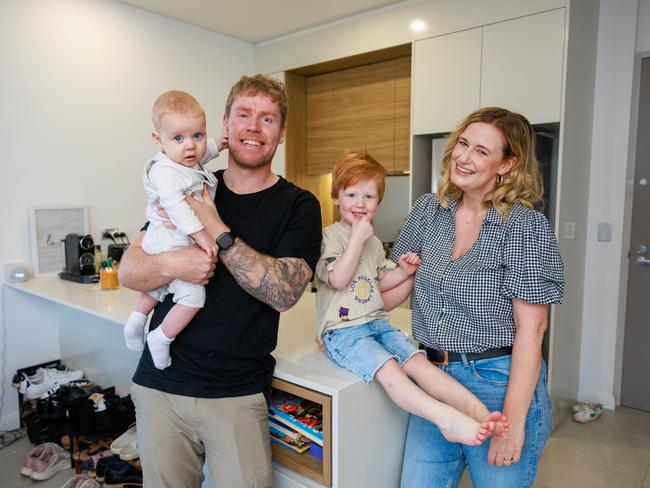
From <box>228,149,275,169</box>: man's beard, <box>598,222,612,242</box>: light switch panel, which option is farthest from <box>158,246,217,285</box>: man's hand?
<box>598,222,612,242</box>: light switch panel

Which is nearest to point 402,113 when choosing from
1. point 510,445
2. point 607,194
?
point 607,194

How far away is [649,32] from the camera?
2.90 meters

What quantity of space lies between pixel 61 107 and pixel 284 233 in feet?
7.98

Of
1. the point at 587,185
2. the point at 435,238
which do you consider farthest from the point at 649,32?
the point at 435,238

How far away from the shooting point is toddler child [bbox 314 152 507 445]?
1268mm

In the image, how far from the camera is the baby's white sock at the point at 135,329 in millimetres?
1444

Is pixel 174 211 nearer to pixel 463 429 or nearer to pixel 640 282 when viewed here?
pixel 463 429

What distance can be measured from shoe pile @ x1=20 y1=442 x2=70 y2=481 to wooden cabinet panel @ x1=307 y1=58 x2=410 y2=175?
2658 millimetres

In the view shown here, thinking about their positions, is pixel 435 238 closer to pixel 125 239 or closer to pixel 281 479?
pixel 281 479

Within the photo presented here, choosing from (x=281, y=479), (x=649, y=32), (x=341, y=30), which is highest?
(x=341, y=30)

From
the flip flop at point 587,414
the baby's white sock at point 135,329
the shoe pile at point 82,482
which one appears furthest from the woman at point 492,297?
the flip flop at point 587,414

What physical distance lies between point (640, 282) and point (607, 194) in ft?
2.01

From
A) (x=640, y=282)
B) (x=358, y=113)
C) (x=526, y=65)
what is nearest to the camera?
(x=526, y=65)

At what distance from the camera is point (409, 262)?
1443 mm
